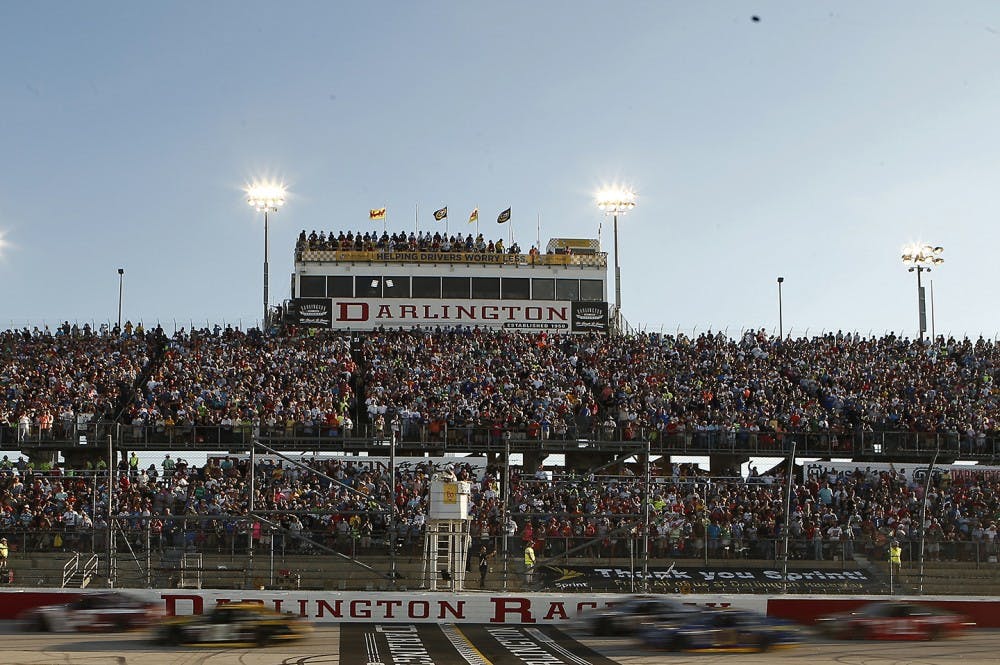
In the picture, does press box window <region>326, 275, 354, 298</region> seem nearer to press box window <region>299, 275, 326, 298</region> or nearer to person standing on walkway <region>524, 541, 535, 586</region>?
press box window <region>299, 275, 326, 298</region>

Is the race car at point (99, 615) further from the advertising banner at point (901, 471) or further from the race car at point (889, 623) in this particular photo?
the advertising banner at point (901, 471)

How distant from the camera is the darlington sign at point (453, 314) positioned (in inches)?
2058

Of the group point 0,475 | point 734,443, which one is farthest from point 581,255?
point 0,475

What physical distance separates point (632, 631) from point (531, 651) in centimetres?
252

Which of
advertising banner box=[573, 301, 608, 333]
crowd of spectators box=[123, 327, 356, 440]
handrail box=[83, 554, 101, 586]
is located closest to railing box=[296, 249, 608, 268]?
advertising banner box=[573, 301, 608, 333]

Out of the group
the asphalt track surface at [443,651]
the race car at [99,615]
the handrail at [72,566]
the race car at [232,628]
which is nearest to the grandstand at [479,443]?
the handrail at [72,566]

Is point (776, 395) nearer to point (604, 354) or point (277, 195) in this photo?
point (604, 354)

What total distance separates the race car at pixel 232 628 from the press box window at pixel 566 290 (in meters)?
30.9

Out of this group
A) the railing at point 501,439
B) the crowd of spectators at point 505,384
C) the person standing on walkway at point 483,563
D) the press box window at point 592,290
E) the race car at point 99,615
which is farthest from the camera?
the press box window at point 592,290

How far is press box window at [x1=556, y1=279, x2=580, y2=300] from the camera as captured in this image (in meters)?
53.7

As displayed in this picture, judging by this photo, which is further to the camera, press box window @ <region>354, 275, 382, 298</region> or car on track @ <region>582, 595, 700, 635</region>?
press box window @ <region>354, 275, 382, 298</region>

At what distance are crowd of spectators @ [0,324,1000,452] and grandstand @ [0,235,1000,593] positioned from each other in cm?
12

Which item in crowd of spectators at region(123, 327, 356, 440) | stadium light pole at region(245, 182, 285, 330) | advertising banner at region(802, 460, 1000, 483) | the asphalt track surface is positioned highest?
stadium light pole at region(245, 182, 285, 330)

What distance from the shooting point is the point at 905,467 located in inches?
1451
